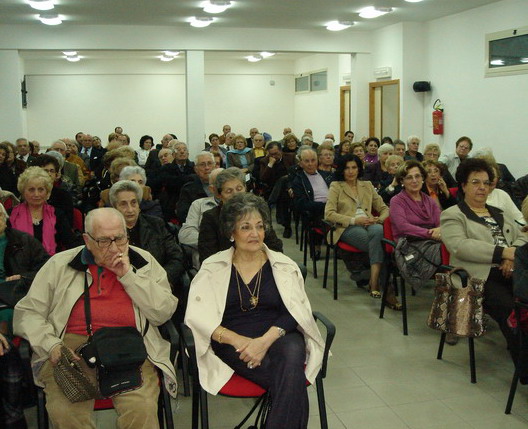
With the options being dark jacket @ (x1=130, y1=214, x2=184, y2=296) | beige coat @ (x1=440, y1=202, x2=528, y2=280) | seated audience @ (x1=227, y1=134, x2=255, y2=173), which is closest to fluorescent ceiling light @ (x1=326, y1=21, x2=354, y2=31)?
seated audience @ (x1=227, y1=134, x2=255, y2=173)

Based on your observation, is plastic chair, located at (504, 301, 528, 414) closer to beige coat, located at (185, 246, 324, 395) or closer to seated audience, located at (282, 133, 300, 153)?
beige coat, located at (185, 246, 324, 395)

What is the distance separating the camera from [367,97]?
11750 mm

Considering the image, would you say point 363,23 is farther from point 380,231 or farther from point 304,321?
point 304,321

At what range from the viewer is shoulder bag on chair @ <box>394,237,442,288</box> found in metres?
4.33

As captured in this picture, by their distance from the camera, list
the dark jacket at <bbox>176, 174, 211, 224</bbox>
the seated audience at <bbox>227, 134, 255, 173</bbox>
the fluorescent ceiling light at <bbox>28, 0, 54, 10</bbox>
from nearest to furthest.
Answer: the dark jacket at <bbox>176, 174, 211, 224</bbox> < the fluorescent ceiling light at <bbox>28, 0, 54, 10</bbox> < the seated audience at <bbox>227, 134, 255, 173</bbox>

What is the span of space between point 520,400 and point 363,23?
8337 mm

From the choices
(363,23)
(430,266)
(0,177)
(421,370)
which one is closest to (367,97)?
(363,23)

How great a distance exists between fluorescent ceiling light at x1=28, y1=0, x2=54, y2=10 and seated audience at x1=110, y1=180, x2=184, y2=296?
542cm

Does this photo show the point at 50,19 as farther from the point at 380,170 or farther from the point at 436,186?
the point at 436,186

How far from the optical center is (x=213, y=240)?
11.9ft

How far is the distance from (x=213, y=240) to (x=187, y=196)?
164 centimetres

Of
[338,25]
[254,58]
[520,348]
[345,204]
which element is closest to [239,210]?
[520,348]

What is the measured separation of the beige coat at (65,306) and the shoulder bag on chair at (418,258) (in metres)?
2.21

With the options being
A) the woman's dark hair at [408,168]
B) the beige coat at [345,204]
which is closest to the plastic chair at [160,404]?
the woman's dark hair at [408,168]
